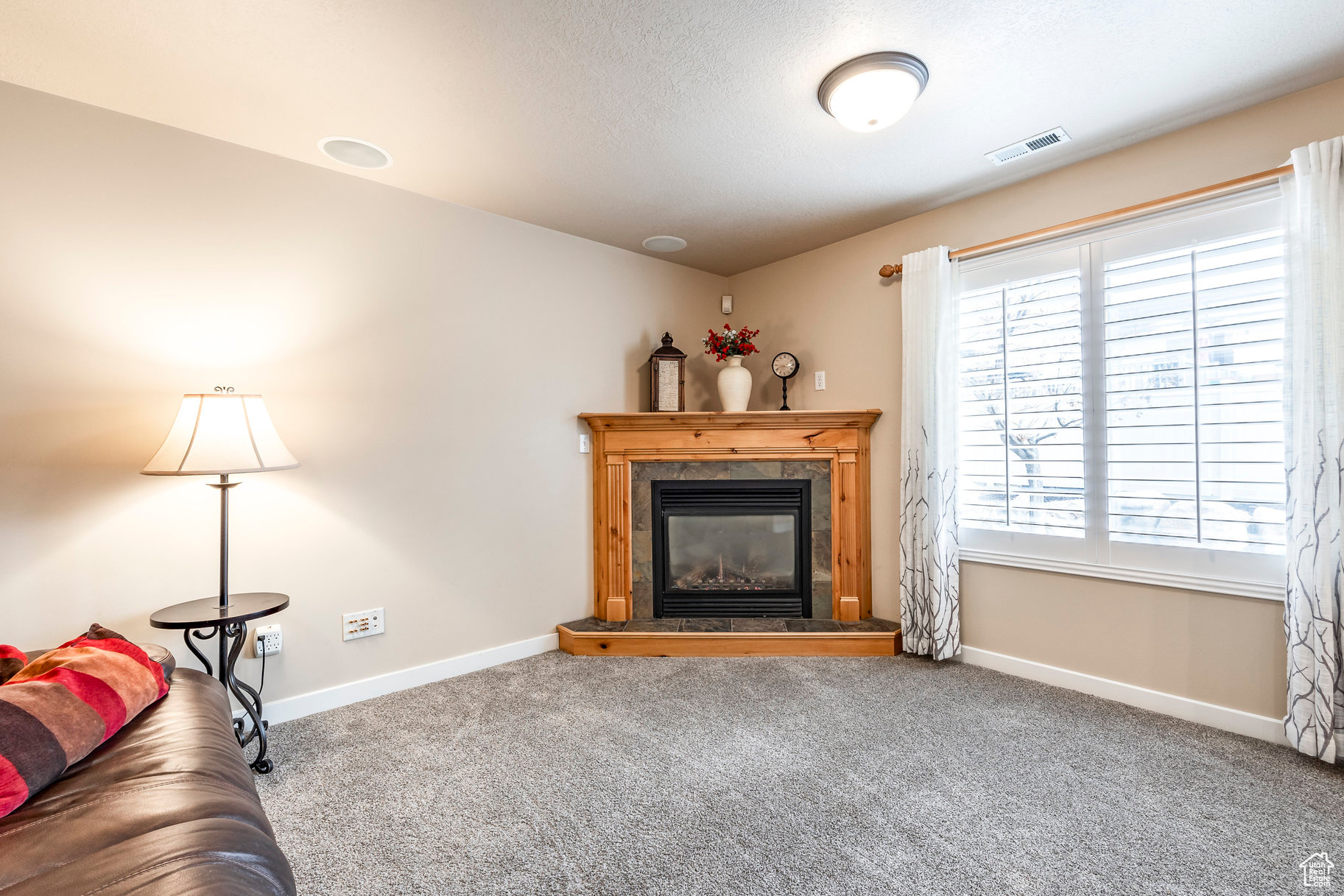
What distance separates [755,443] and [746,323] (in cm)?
111

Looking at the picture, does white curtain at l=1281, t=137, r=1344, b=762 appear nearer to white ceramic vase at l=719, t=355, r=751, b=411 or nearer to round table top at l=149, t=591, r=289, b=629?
white ceramic vase at l=719, t=355, r=751, b=411

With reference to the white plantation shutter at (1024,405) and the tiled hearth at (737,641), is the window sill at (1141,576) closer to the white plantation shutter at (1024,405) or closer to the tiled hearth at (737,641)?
the white plantation shutter at (1024,405)

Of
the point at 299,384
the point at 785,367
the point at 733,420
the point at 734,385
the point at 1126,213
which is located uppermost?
the point at 1126,213

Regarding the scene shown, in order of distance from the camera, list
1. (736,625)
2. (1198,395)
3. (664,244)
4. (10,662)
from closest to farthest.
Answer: (10,662) → (1198,395) → (736,625) → (664,244)

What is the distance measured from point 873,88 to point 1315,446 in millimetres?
1955

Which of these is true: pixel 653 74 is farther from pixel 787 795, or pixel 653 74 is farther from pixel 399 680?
pixel 399 680

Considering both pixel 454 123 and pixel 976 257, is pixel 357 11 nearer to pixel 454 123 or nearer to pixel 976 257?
pixel 454 123

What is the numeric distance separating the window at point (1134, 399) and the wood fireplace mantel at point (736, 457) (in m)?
0.61

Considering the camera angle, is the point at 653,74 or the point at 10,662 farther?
the point at 653,74

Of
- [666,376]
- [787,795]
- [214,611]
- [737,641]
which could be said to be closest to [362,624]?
[214,611]

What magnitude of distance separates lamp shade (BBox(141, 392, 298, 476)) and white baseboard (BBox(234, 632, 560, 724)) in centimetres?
109

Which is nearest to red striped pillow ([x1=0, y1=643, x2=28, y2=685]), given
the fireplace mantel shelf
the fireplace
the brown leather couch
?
the brown leather couch

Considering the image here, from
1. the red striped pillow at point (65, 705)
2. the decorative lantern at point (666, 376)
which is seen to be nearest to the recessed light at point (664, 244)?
the decorative lantern at point (666, 376)

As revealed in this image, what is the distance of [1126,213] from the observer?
2600 mm
